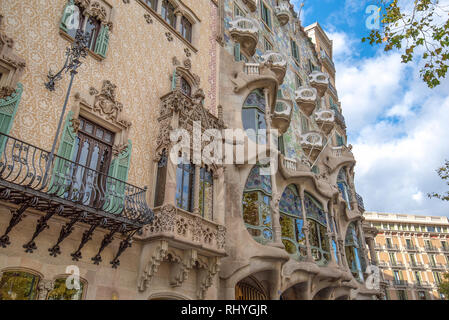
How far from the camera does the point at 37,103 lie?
8.02m

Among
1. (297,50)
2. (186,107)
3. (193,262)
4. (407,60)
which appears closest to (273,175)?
(186,107)

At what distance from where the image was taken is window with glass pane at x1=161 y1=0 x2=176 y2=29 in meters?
13.7

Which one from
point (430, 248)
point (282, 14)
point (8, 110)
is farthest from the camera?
point (430, 248)

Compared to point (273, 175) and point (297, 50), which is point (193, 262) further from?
point (297, 50)

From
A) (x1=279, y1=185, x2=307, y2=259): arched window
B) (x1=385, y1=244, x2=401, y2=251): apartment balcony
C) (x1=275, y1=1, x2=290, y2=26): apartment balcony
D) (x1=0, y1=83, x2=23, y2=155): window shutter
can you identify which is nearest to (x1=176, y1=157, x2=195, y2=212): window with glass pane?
(x1=0, y1=83, x2=23, y2=155): window shutter

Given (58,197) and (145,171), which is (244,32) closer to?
(145,171)

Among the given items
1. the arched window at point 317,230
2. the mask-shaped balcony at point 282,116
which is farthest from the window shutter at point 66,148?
the mask-shaped balcony at point 282,116

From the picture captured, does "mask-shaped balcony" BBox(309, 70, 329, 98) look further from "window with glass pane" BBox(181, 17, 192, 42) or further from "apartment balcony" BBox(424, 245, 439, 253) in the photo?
"apartment balcony" BBox(424, 245, 439, 253)

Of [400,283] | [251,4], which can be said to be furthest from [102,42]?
[400,283]

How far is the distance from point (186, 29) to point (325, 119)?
14003 mm

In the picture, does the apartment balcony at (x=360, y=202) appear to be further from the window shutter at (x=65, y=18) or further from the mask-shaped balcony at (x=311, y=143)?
the window shutter at (x=65, y=18)

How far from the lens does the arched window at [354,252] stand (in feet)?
65.7

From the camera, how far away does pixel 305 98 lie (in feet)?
76.9

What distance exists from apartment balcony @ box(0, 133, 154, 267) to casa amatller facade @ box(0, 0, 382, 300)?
4cm
